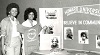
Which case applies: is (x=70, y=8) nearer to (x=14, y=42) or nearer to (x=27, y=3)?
(x=27, y=3)

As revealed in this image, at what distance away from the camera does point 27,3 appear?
7.96ft

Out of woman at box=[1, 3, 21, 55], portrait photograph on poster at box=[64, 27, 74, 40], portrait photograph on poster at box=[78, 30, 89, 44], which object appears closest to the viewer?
woman at box=[1, 3, 21, 55]

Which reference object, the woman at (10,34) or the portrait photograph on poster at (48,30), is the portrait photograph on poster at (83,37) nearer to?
the portrait photograph on poster at (48,30)

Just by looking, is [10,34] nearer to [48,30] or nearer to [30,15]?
[30,15]

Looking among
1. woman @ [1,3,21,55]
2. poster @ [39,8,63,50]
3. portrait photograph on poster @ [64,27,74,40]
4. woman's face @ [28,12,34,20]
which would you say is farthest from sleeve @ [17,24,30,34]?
portrait photograph on poster @ [64,27,74,40]

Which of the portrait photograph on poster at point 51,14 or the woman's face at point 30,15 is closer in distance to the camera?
the woman's face at point 30,15

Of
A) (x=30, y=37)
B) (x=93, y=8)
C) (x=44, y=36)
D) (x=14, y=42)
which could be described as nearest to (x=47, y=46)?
(x=44, y=36)

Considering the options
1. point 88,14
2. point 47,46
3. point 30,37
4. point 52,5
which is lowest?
point 47,46

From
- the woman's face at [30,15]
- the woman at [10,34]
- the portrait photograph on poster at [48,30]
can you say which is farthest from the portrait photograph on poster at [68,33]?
the woman at [10,34]

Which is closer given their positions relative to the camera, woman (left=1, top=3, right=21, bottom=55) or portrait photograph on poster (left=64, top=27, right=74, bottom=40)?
woman (left=1, top=3, right=21, bottom=55)

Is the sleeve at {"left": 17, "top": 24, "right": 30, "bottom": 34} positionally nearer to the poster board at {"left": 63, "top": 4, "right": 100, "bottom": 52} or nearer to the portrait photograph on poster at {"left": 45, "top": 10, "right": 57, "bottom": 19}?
the portrait photograph on poster at {"left": 45, "top": 10, "right": 57, "bottom": 19}

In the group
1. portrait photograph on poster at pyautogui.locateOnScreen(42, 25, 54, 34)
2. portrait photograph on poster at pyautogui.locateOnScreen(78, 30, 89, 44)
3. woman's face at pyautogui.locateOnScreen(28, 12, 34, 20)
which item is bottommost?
portrait photograph on poster at pyautogui.locateOnScreen(78, 30, 89, 44)

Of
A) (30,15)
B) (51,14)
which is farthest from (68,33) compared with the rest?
(30,15)

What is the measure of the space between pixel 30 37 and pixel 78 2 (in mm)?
801
